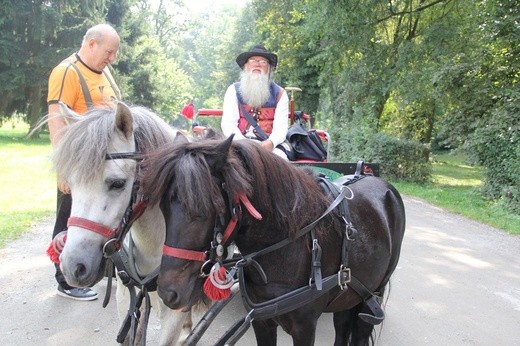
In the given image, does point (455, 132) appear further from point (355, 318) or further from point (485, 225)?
point (355, 318)

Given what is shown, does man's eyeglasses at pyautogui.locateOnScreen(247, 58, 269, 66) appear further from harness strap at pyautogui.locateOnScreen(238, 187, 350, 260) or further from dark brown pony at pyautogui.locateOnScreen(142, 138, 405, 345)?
harness strap at pyautogui.locateOnScreen(238, 187, 350, 260)

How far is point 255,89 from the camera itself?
3.94 m

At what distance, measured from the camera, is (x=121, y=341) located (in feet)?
8.59

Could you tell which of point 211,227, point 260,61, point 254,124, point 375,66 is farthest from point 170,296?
point 375,66

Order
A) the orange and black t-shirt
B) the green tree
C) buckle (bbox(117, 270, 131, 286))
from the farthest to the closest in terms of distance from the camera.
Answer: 1. the green tree
2. the orange and black t-shirt
3. buckle (bbox(117, 270, 131, 286))

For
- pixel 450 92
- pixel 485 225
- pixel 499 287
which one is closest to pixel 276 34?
pixel 450 92

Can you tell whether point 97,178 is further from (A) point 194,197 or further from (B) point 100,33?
(B) point 100,33

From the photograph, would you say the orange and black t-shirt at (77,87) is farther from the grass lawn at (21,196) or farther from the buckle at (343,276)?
the buckle at (343,276)

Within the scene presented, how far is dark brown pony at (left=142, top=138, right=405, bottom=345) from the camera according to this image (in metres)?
1.71

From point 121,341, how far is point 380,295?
5.87 ft

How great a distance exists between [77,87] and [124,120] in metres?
1.15

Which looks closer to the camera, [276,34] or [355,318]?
[355,318]

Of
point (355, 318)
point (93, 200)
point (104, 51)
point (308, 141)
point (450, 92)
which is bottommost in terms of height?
point (355, 318)

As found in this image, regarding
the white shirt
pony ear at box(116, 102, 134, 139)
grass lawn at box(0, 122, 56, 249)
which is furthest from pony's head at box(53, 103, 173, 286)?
grass lawn at box(0, 122, 56, 249)
